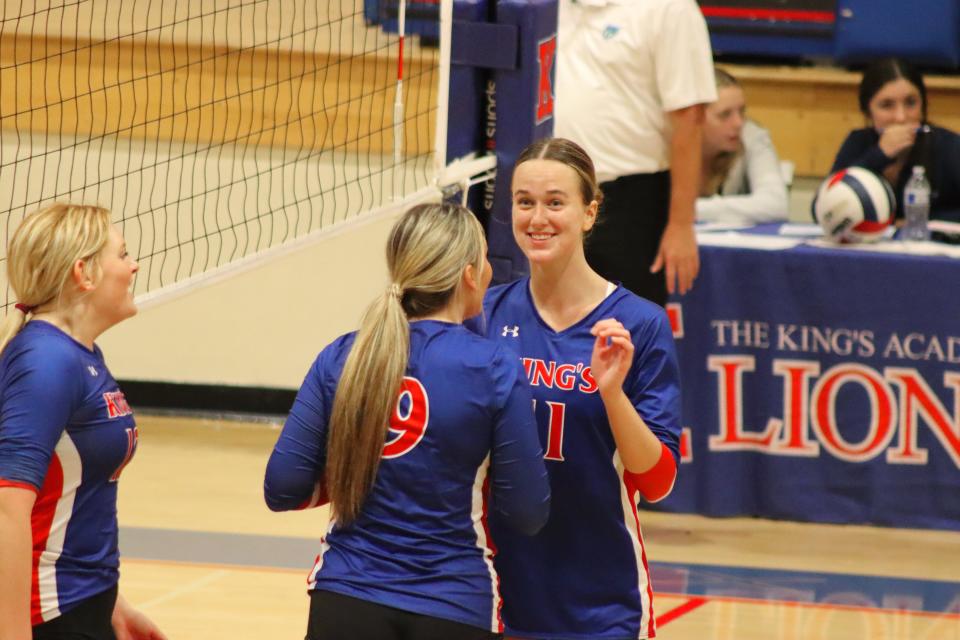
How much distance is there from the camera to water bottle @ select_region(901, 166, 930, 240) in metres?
6.09

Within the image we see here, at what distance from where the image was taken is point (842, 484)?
6.05 meters

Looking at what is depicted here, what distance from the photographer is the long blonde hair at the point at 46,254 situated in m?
2.73

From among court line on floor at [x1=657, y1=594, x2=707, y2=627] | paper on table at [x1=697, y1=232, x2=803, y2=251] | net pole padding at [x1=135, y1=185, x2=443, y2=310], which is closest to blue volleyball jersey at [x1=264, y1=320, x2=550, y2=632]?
net pole padding at [x1=135, y1=185, x2=443, y2=310]

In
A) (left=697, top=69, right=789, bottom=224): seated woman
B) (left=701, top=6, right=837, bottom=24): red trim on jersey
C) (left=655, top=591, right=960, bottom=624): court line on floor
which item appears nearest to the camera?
(left=655, top=591, right=960, bottom=624): court line on floor

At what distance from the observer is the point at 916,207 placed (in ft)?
20.0

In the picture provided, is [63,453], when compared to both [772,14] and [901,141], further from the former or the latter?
[772,14]

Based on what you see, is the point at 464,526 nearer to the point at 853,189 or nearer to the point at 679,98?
the point at 679,98

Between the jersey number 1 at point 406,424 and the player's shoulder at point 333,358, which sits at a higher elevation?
the player's shoulder at point 333,358

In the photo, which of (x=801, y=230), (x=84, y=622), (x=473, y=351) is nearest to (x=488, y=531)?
(x=473, y=351)

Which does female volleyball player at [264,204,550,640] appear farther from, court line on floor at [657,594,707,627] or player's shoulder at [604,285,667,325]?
court line on floor at [657,594,707,627]

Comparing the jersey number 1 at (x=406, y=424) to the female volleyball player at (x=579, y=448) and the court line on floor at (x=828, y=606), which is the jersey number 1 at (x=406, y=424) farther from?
the court line on floor at (x=828, y=606)

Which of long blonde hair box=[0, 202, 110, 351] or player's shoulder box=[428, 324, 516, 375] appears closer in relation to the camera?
player's shoulder box=[428, 324, 516, 375]

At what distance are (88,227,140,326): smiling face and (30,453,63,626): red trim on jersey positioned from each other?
0.30 meters

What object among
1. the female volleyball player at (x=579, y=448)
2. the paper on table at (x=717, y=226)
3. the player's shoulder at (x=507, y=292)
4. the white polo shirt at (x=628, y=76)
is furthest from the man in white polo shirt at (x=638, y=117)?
the female volleyball player at (x=579, y=448)
